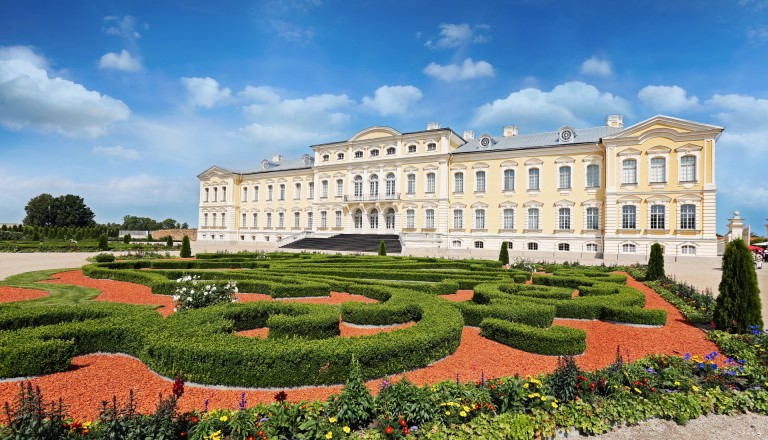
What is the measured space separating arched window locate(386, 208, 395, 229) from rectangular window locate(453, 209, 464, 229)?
20.9 feet

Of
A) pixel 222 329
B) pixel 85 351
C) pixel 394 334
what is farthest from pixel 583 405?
pixel 85 351

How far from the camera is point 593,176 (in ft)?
103

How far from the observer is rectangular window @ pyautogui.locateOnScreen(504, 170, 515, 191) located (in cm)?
3441

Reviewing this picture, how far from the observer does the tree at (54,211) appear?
68.8 meters

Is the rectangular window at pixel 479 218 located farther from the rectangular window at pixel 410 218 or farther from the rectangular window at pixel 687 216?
the rectangular window at pixel 687 216

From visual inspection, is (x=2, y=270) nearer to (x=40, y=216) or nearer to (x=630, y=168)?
(x=630, y=168)

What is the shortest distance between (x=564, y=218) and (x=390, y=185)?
632 inches

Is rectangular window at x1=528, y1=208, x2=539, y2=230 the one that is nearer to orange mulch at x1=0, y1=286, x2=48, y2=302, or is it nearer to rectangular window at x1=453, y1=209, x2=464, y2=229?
rectangular window at x1=453, y1=209, x2=464, y2=229

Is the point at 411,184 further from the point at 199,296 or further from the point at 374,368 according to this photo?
the point at 374,368

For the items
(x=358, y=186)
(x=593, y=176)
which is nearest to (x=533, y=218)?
(x=593, y=176)

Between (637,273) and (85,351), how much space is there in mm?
19111

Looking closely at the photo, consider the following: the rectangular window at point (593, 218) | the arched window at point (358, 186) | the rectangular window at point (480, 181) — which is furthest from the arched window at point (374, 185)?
the rectangular window at point (593, 218)

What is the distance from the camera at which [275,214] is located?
46938mm

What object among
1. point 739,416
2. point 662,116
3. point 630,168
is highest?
point 662,116
